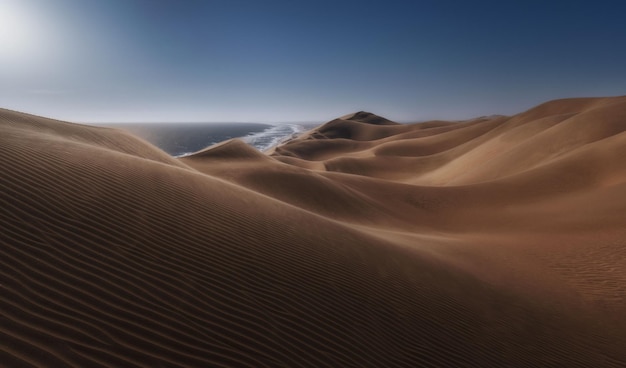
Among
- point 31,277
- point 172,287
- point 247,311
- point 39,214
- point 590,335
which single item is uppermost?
point 39,214

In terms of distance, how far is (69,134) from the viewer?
10164mm

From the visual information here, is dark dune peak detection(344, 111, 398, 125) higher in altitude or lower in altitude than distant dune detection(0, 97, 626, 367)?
higher

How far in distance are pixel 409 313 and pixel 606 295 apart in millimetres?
5739

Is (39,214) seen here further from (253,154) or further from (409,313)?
(253,154)

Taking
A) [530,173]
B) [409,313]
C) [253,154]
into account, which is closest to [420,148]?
[530,173]

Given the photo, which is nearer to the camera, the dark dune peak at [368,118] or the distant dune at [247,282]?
the distant dune at [247,282]

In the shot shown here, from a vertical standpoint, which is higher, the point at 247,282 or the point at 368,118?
the point at 368,118

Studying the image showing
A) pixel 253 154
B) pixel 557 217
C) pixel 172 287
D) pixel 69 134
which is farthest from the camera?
pixel 253 154

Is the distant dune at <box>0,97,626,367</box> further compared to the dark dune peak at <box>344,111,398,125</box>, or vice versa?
the dark dune peak at <box>344,111,398,125</box>

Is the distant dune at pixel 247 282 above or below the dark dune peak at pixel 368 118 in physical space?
below

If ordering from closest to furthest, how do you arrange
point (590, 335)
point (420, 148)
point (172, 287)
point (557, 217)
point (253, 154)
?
1. point (172, 287)
2. point (590, 335)
3. point (557, 217)
4. point (253, 154)
5. point (420, 148)

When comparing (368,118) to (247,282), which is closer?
(247,282)

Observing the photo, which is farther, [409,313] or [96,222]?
[409,313]

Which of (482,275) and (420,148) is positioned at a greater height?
(420,148)
